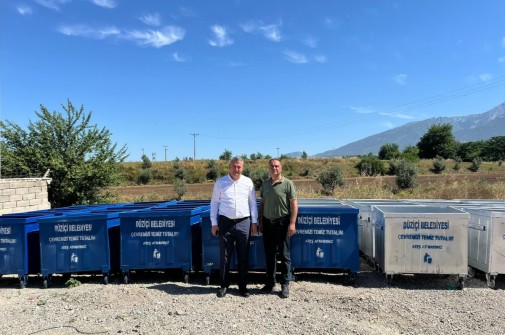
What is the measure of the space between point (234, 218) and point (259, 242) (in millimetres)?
933

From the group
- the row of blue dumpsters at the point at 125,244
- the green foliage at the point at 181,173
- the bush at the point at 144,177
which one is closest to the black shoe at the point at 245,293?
the row of blue dumpsters at the point at 125,244

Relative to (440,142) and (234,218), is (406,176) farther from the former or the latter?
(440,142)

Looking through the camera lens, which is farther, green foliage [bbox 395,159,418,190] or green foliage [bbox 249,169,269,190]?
green foliage [bbox 249,169,269,190]

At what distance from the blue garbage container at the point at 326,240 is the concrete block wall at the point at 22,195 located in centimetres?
953

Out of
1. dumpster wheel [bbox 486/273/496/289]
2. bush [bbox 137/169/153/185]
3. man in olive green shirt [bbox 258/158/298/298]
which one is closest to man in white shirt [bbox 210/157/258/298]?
man in olive green shirt [bbox 258/158/298/298]

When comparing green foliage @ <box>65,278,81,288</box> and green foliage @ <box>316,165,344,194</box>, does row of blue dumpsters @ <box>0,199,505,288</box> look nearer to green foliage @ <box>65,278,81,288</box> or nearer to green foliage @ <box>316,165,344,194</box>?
green foliage @ <box>65,278,81,288</box>

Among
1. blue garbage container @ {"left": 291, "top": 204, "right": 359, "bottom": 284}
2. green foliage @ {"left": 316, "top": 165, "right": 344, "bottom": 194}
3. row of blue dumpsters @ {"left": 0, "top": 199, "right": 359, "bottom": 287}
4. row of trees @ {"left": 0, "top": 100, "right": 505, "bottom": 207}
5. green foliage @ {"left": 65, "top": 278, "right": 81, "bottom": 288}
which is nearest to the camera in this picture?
blue garbage container @ {"left": 291, "top": 204, "right": 359, "bottom": 284}

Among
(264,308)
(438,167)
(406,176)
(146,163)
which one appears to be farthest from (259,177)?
(146,163)

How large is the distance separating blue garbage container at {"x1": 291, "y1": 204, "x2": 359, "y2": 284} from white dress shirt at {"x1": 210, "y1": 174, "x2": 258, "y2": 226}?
996mm

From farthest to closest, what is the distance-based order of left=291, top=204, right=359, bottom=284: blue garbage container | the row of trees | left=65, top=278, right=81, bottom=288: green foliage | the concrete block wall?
the row of trees → the concrete block wall → left=65, top=278, right=81, bottom=288: green foliage → left=291, top=204, right=359, bottom=284: blue garbage container

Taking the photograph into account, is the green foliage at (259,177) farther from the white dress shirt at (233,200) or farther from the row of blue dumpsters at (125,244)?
the white dress shirt at (233,200)

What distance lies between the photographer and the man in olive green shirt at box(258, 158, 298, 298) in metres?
5.73

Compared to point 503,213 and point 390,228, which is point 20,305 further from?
point 503,213

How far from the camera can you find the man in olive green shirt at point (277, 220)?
5.73 m
